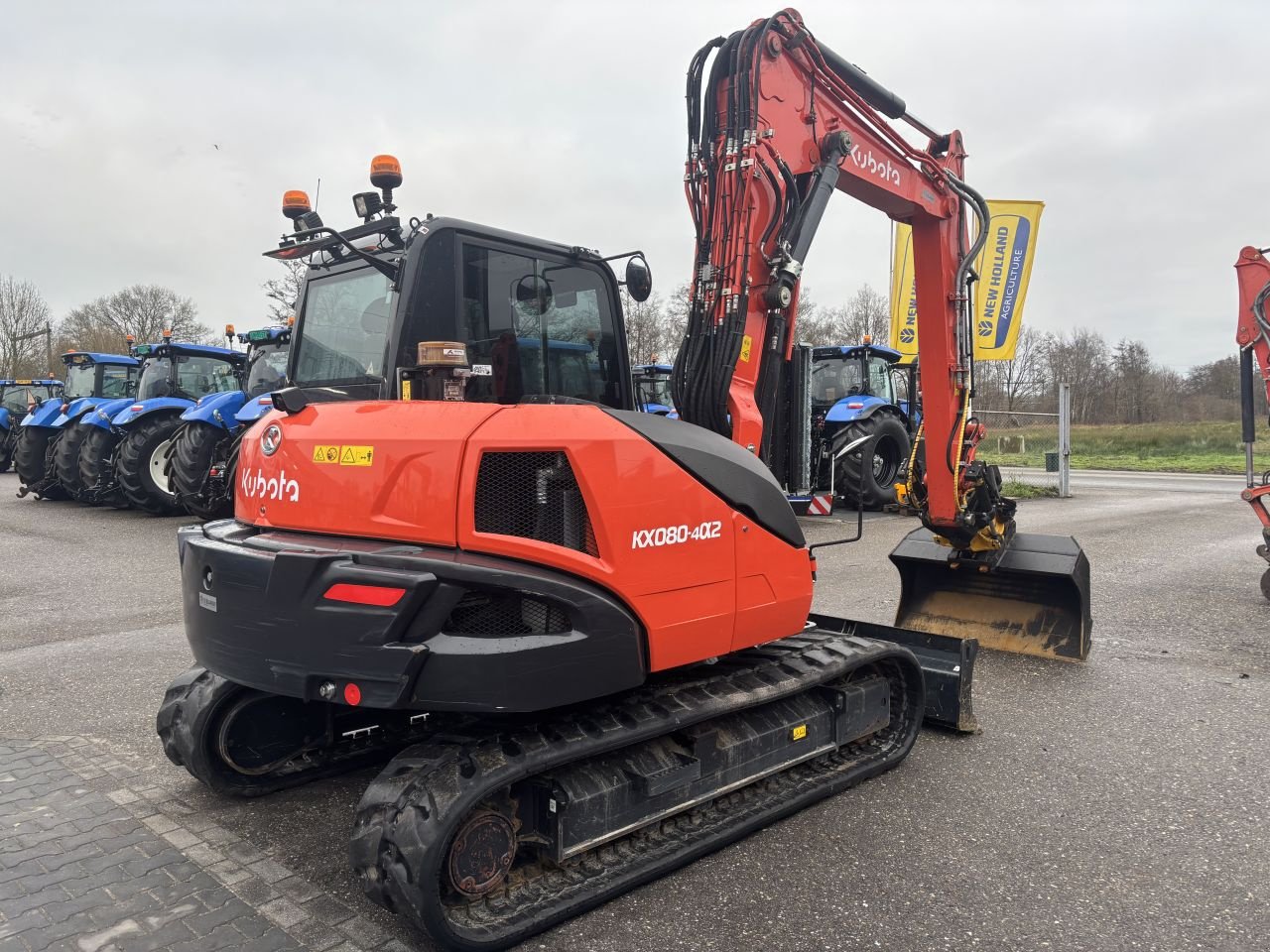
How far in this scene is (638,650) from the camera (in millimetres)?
2973

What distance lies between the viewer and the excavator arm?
13.7ft

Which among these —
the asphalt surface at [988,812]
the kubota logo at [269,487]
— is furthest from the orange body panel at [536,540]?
the asphalt surface at [988,812]

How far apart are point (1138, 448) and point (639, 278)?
3786 cm

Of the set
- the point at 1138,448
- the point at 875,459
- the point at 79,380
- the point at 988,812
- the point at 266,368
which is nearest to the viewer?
the point at 988,812

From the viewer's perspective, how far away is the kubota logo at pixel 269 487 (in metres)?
3.10

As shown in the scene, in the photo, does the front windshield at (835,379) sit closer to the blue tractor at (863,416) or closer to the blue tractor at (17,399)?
the blue tractor at (863,416)

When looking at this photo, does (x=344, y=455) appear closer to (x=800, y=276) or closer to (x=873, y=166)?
(x=800, y=276)

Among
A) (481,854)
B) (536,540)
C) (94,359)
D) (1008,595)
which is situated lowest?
(481,854)

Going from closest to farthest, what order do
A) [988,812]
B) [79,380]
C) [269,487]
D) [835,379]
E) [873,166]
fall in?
[269,487]
[988,812]
[873,166]
[835,379]
[79,380]

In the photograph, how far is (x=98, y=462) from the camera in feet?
42.7

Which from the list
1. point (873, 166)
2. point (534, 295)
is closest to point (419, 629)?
point (534, 295)

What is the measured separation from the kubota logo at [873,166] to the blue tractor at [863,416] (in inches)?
275

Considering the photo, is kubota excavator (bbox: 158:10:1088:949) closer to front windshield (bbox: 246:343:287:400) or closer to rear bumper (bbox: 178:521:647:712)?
rear bumper (bbox: 178:521:647:712)

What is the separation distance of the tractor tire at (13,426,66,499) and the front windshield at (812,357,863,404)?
514 inches
